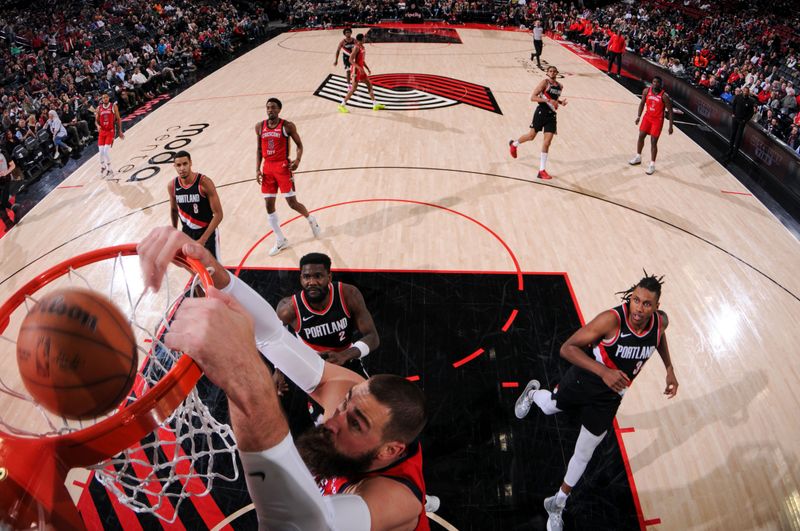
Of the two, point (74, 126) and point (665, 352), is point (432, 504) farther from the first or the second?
point (74, 126)

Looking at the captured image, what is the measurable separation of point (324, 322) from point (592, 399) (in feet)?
6.89

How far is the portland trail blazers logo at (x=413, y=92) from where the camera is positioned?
12.7m

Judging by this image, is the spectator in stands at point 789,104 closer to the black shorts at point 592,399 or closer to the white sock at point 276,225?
the black shorts at point 592,399

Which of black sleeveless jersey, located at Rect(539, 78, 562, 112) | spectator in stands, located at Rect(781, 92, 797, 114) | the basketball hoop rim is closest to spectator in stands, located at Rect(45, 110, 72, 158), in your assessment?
black sleeveless jersey, located at Rect(539, 78, 562, 112)

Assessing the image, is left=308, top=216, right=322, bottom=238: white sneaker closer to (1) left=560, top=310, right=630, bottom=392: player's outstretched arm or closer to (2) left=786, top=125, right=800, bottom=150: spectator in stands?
(1) left=560, top=310, right=630, bottom=392: player's outstretched arm

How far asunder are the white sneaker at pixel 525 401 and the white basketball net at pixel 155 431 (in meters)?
2.42

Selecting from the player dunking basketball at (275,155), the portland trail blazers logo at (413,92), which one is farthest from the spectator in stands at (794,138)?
the player dunking basketball at (275,155)

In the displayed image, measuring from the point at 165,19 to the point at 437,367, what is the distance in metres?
24.1

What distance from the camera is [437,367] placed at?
4.88m

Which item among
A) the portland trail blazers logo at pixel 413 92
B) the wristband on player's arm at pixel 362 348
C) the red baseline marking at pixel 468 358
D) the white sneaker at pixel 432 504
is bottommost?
the white sneaker at pixel 432 504

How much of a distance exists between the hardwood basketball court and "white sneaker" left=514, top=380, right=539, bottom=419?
0.40ft

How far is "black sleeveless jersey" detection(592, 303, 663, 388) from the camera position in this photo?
3414 millimetres

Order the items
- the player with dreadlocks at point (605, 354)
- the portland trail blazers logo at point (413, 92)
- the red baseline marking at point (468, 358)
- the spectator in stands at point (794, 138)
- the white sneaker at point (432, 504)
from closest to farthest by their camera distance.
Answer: the player with dreadlocks at point (605, 354) < the white sneaker at point (432, 504) < the red baseline marking at point (468, 358) < the spectator in stands at point (794, 138) < the portland trail blazers logo at point (413, 92)

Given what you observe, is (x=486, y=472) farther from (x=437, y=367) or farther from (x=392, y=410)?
(x=392, y=410)
